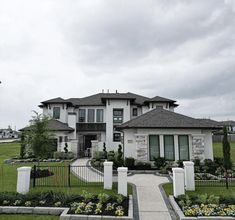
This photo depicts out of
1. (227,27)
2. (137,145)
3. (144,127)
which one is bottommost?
(137,145)

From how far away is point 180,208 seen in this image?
8062mm

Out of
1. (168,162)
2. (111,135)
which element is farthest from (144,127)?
(111,135)

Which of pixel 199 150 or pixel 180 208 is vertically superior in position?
pixel 199 150

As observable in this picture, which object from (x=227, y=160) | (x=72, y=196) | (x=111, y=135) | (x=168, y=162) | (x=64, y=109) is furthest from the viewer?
(x=64, y=109)

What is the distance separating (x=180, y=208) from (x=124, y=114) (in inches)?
791

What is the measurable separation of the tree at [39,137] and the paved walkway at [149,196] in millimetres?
3207

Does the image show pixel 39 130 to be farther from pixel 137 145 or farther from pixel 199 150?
pixel 199 150

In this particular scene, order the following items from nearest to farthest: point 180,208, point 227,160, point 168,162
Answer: point 180,208 < point 227,160 < point 168,162

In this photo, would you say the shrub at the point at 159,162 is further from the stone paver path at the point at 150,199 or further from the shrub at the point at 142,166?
the stone paver path at the point at 150,199

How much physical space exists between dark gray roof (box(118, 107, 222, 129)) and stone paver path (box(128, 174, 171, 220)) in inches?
216

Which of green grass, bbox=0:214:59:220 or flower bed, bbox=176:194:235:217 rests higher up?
flower bed, bbox=176:194:235:217

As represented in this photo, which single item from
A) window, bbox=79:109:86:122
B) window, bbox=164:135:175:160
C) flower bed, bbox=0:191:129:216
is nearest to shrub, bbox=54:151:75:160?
window, bbox=79:109:86:122

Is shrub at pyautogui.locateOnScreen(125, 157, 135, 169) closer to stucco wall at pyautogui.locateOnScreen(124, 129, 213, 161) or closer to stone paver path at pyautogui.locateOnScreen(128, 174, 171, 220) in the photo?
stucco wall at pyautogui.locateOnScreen(124, 129, 213, 161)

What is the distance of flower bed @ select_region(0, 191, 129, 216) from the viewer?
300 inches
